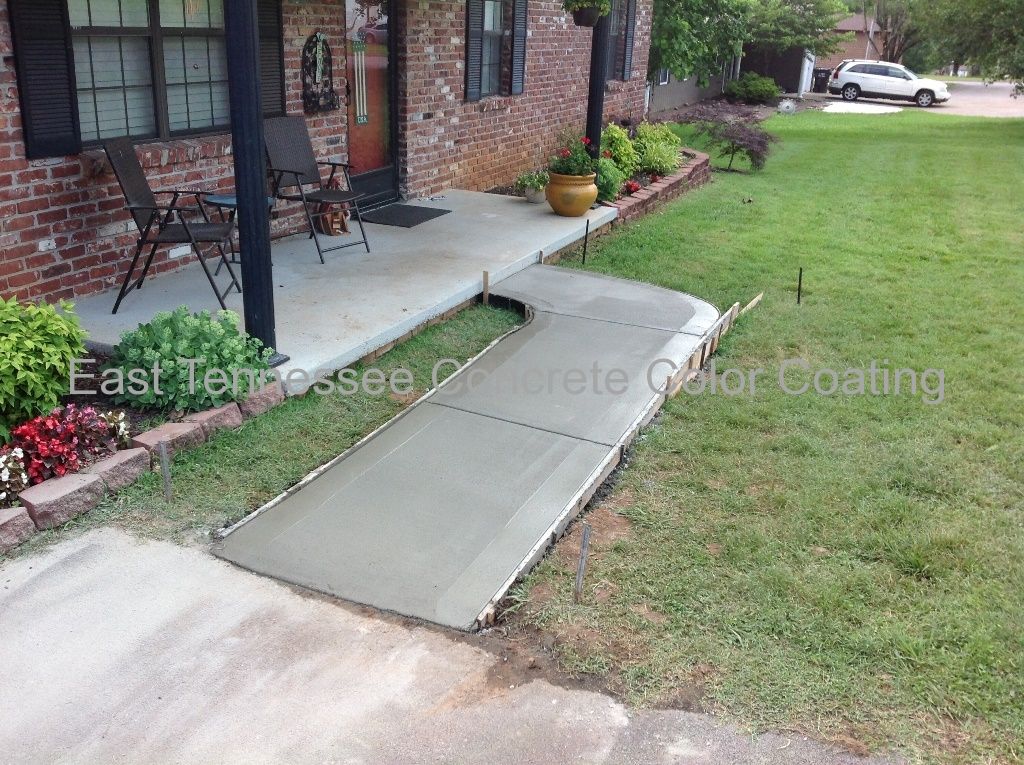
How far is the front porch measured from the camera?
4.90m

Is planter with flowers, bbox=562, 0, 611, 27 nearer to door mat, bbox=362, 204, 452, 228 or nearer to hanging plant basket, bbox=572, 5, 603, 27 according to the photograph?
hanging plant basket, bbox=572, 5, 603, 27

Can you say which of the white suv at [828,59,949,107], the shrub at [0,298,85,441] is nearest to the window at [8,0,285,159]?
the shrub at [0,298,85,441]

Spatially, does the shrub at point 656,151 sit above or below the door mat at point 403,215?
above

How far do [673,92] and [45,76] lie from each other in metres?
18.6

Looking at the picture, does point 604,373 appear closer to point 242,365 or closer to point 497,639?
point 242,365

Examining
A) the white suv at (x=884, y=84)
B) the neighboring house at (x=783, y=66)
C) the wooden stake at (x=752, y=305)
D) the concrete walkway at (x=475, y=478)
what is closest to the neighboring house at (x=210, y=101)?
the concrete walkway at (x=475, y=478)

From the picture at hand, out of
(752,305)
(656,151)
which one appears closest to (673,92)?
(656,151)

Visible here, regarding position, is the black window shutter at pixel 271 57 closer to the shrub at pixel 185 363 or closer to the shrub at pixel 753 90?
the shrub at pixel 185 363

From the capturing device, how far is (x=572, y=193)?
798 centimetres

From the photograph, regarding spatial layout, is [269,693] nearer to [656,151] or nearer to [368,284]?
[368,284]

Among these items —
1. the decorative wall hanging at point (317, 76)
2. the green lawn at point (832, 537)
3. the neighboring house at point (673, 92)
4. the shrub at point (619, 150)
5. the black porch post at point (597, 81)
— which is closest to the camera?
the green lawn at point (832, 537)

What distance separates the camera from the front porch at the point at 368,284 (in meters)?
4.90

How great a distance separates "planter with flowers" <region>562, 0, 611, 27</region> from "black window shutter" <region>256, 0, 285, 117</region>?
2504 millimetres

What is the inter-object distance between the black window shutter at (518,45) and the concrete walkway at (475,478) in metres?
4.90
